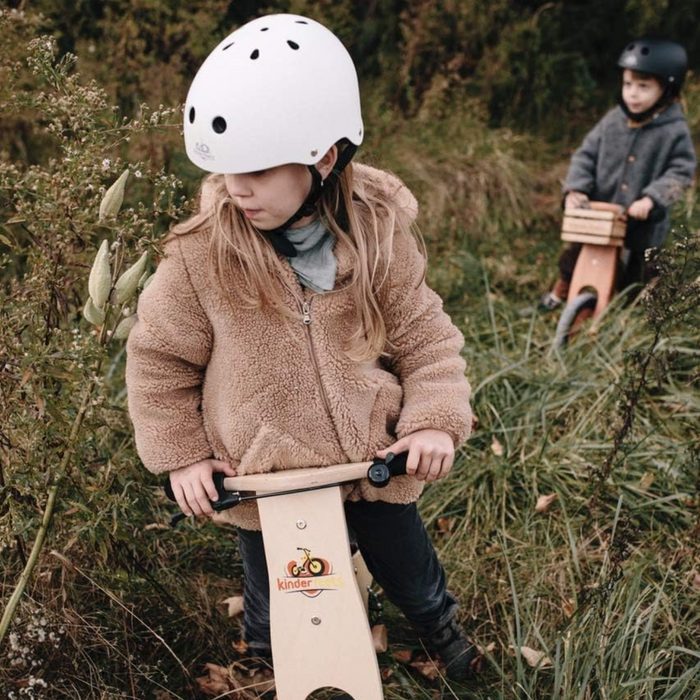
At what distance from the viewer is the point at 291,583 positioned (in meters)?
2.06

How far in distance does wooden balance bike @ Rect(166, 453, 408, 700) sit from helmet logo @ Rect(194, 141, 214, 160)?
0.77 metres

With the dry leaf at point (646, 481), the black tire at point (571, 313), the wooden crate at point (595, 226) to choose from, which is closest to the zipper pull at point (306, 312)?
the dry leaf at point (646, 481)

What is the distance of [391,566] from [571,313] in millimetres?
2367

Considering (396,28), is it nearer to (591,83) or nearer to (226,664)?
(591,83)

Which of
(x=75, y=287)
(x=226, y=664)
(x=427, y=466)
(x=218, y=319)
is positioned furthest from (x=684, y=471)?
(x=75, y=287)

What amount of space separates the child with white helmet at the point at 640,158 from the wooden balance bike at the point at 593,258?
0.41 feet

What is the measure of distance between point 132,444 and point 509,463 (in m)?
1.55

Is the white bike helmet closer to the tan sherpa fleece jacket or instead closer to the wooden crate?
the tan sherpa fleece jacket

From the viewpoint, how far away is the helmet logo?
1971mm

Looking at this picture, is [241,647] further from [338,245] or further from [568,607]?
[338,245]

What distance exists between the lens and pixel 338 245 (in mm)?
2168

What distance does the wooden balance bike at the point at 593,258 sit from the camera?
14.6 feet

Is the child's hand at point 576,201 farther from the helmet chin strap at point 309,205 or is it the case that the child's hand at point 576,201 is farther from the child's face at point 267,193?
the child's face at point 267,193

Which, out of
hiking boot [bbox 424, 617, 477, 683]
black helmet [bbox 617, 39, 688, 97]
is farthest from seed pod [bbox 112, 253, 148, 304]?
black helmet [bbox 617, 39, 688, 97]
